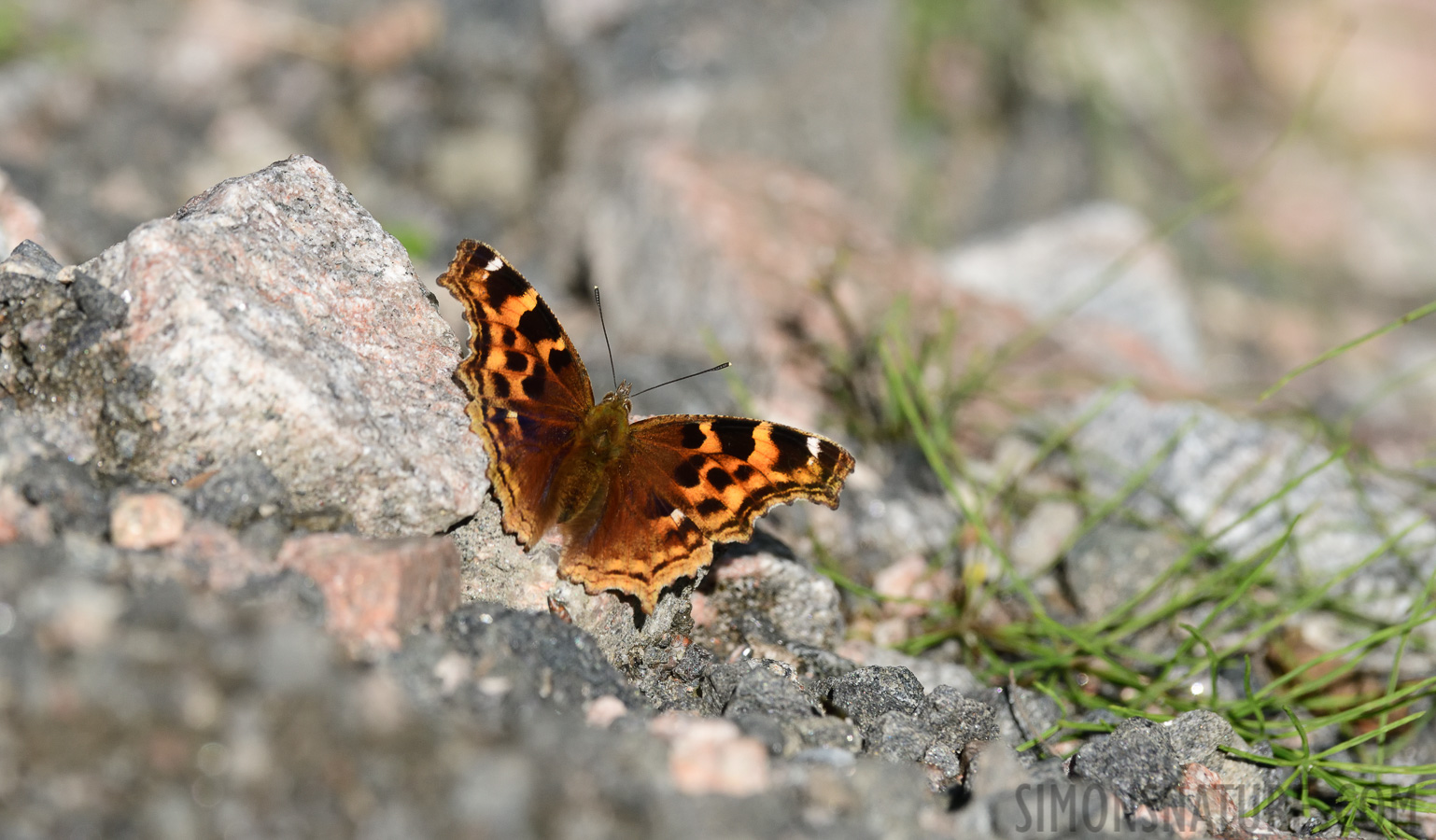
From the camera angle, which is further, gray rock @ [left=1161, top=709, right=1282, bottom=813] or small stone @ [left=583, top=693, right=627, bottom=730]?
gray rock @ [left=1161, top=709, right=1282, bottom=813]

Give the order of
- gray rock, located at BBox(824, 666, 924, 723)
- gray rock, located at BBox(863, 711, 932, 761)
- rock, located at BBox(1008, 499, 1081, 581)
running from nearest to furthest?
gray rock, located at BBox(863, 711, 932, 761) < gray rock, located at BBox(824, 666, 924, 723) < rock, located at BBox(1008, 499, 1081, 581)

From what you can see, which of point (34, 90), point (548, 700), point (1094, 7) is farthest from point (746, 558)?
point (1094, 7)

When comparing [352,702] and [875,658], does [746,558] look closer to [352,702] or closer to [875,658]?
[875,658]

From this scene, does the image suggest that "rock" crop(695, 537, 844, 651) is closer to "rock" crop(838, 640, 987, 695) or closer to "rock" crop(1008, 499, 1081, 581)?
"rock" crop(838, 640, 987, 695)

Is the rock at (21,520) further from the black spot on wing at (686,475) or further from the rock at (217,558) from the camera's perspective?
the black spot on wing at (686,475)

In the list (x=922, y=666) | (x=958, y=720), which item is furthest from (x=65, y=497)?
(x=922, y=666)

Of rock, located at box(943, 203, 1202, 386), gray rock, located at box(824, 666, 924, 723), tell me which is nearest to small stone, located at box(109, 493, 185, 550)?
gray rock, located at box(824, 666, 924, 723)

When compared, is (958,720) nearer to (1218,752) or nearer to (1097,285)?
(1218,752)
